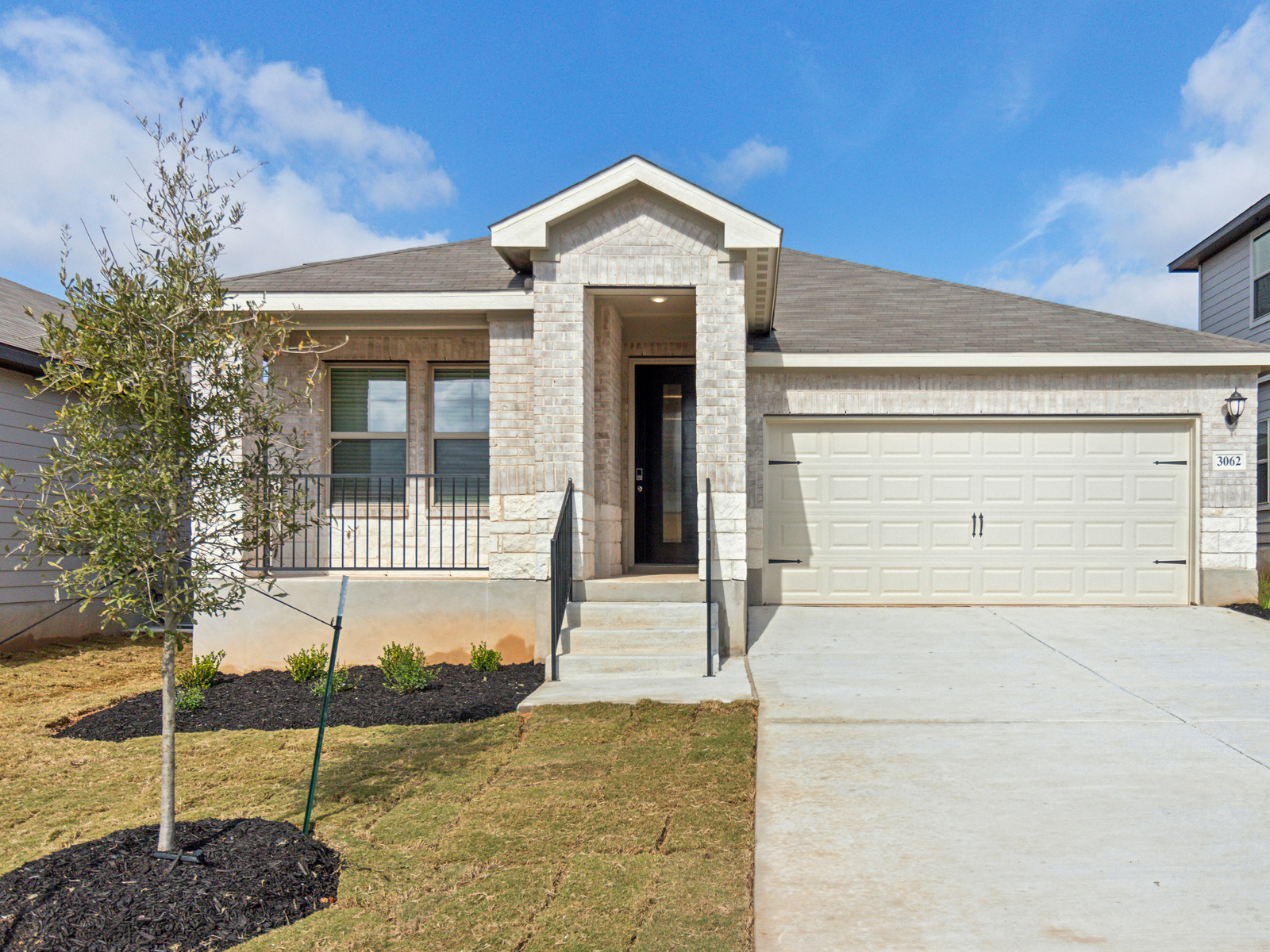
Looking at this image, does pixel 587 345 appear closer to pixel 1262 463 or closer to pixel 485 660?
pixel 485 660

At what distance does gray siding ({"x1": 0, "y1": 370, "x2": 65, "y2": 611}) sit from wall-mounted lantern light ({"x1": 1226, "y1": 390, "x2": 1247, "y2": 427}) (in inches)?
507

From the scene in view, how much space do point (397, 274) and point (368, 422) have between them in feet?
5.38

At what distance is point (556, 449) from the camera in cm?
734

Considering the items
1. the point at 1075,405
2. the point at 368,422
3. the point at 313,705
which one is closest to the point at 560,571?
the point at 313,705

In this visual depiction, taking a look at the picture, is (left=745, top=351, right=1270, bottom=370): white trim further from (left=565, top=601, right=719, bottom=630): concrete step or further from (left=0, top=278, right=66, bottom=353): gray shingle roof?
(left=0, top=278, right=66, bottom=353): gray shingle roof

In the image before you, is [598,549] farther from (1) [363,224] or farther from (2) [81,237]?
(1) [363,224]

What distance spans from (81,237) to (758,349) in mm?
7166

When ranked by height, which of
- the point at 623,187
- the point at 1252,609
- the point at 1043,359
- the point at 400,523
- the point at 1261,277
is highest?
the point at 1261,277

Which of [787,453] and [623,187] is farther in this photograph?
[787,453]

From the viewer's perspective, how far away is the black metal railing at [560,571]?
21.7ft

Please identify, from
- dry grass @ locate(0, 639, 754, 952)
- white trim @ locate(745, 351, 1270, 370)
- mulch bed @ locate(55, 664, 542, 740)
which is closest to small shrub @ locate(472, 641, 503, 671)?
mulch bed @ locate(55, 664, 542, 740)

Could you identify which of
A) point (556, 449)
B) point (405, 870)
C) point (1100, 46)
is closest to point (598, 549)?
point (556, 449)

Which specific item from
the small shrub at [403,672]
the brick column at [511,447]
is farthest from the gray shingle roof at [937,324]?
the small shrub at [403,672]

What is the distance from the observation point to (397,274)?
8984 mm
